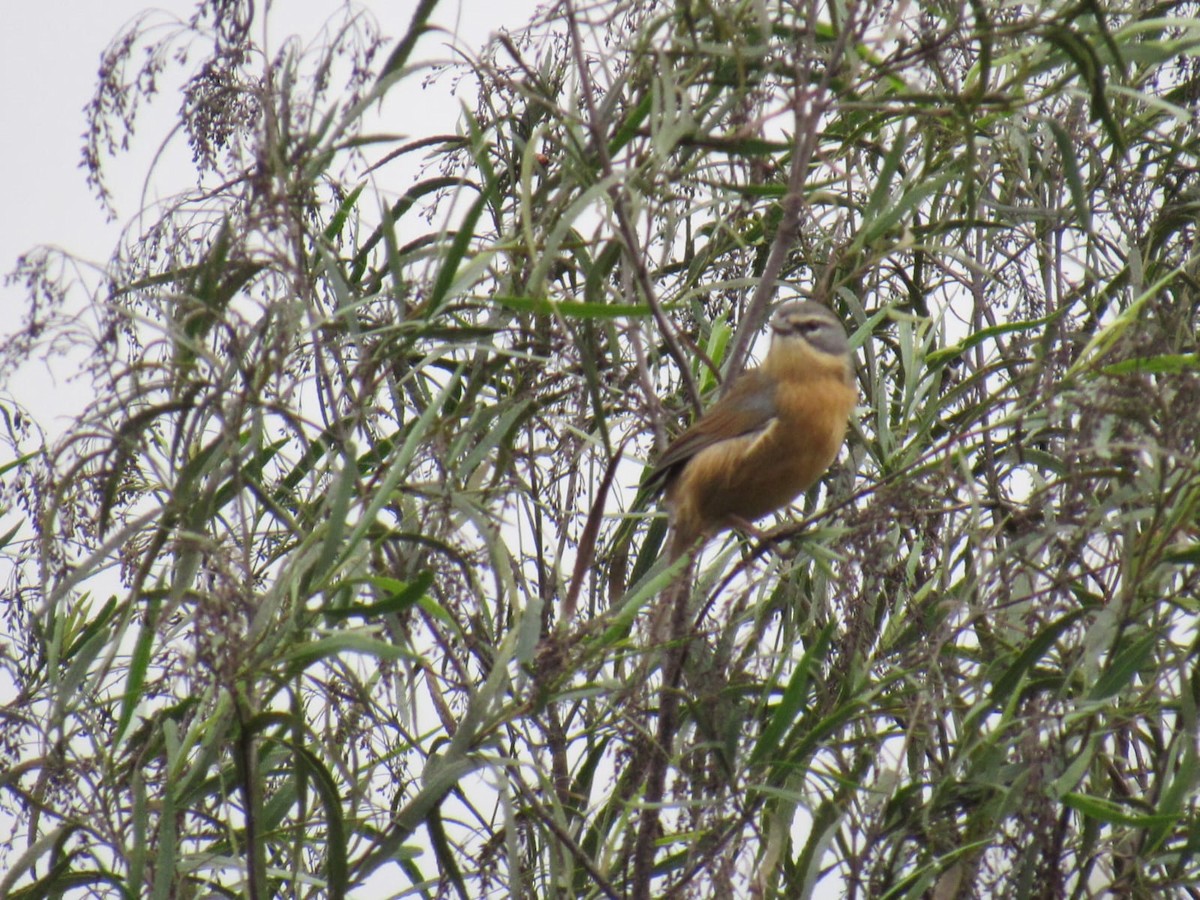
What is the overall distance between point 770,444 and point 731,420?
0.49ft

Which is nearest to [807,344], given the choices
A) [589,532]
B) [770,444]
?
[770,444]

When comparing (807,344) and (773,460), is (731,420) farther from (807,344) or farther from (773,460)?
(807,344)

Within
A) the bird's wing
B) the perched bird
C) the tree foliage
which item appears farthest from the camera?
the perched bird

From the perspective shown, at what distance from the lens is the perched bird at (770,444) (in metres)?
3.50

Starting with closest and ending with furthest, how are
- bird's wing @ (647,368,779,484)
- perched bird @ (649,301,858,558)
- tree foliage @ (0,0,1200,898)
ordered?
tree foliage @ (0,0,1200,898)
bird's wing @ (647,368,779,484)
perched bird @ (649,301,858,558)

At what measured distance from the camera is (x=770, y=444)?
359 cm

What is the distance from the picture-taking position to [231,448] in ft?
6.33

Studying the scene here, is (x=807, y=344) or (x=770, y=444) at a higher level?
(x=807, y=344)

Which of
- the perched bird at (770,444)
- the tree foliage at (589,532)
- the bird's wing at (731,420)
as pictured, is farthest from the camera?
the perched bird at (770,444)

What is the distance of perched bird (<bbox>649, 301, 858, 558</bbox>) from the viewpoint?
3.50m

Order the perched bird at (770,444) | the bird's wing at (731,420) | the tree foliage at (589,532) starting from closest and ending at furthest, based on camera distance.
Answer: the tree foliage at (589,532) < the bird's wing at (731,420) < the perched bird at (770,444)

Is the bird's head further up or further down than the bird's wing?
further up

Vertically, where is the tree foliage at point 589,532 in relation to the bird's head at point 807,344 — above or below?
below

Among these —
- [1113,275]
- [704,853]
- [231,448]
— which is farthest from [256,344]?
[1113,275]
